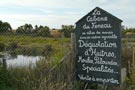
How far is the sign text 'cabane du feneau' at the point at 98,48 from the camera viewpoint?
8109 millimetres

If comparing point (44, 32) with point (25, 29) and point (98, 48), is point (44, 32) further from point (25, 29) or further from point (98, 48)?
point (98, 48)

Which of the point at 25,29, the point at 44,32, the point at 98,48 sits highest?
the point at 25,29

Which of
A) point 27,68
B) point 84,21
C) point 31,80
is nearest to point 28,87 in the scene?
point 31,80

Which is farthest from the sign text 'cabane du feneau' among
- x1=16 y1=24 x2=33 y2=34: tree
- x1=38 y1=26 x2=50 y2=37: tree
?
x1=16 y1=24 x2=33 y2=34: tree

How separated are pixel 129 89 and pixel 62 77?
1838 mm

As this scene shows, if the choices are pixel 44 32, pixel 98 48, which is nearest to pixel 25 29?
pixel 44 32

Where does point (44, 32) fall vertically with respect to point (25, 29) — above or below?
below

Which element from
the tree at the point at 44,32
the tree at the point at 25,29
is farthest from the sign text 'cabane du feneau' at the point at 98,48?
the tree at the point at 25,29

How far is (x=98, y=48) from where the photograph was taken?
27.7ft

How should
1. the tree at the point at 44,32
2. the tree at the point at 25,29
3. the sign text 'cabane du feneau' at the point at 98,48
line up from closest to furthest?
the sign text 'cabane du feneau' at the point at 98,48 < the tree at the point at 44,32 < the tree at the point at 25,29

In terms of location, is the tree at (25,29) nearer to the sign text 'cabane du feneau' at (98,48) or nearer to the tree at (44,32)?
the tree at (44,32)

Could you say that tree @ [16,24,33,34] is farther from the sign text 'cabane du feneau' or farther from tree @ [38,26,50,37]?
the sign text 'cabane du feneau'

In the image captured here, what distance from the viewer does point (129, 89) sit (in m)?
8.96

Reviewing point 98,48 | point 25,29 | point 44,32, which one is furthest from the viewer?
point 25,29
